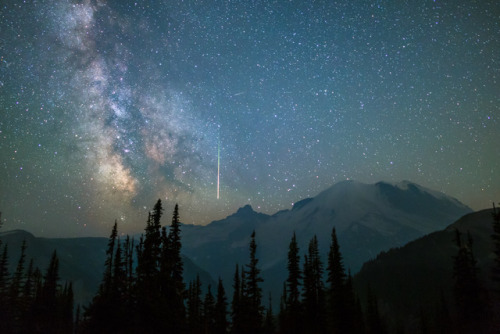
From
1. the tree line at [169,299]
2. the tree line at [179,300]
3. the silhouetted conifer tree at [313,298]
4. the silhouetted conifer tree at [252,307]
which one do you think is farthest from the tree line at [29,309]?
the silhouetted conifer tree at [313,298]

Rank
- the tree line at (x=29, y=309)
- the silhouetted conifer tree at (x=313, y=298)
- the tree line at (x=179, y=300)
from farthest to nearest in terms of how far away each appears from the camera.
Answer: the tree line at (x=29, y=309) < the silhouetted conifer tree at (x=313, y=298) < the tree line at (x=179, y=300)

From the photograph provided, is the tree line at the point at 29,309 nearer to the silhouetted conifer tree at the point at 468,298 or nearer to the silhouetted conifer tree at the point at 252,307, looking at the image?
the silhouetted conifer tree at the point at 252,307

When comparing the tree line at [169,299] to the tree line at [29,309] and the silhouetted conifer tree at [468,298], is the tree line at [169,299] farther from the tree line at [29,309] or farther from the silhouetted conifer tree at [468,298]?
the tree line at [29,309]

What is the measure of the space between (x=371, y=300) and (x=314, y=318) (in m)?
25.7

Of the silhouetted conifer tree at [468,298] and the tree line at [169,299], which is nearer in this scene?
the tree line at [169,299]

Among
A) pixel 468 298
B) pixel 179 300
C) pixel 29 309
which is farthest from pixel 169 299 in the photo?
pixel 468 298

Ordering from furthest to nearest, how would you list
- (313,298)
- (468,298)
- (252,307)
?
(313,298) → (468,298) → (252,307)

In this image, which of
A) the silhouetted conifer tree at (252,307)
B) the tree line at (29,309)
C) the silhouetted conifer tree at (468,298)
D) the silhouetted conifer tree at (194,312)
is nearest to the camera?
the silhouetted conifer tree at (252,307)

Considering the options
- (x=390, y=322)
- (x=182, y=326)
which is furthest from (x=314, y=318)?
(x=390, y=322)

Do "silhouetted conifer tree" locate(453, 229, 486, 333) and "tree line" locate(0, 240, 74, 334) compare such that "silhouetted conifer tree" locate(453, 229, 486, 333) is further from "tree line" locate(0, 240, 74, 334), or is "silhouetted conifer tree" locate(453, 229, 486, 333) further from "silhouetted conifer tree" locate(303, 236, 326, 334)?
"tree line" locate(0, 240, 74, 334)

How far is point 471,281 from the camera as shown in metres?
50.9

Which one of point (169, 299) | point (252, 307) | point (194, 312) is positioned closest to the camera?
point (169, 299)

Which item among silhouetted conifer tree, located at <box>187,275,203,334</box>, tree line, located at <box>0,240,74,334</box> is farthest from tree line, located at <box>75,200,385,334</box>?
tree line, located at <box>0,240,74,334</box>

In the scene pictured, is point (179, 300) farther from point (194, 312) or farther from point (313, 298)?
point (313, 298)
